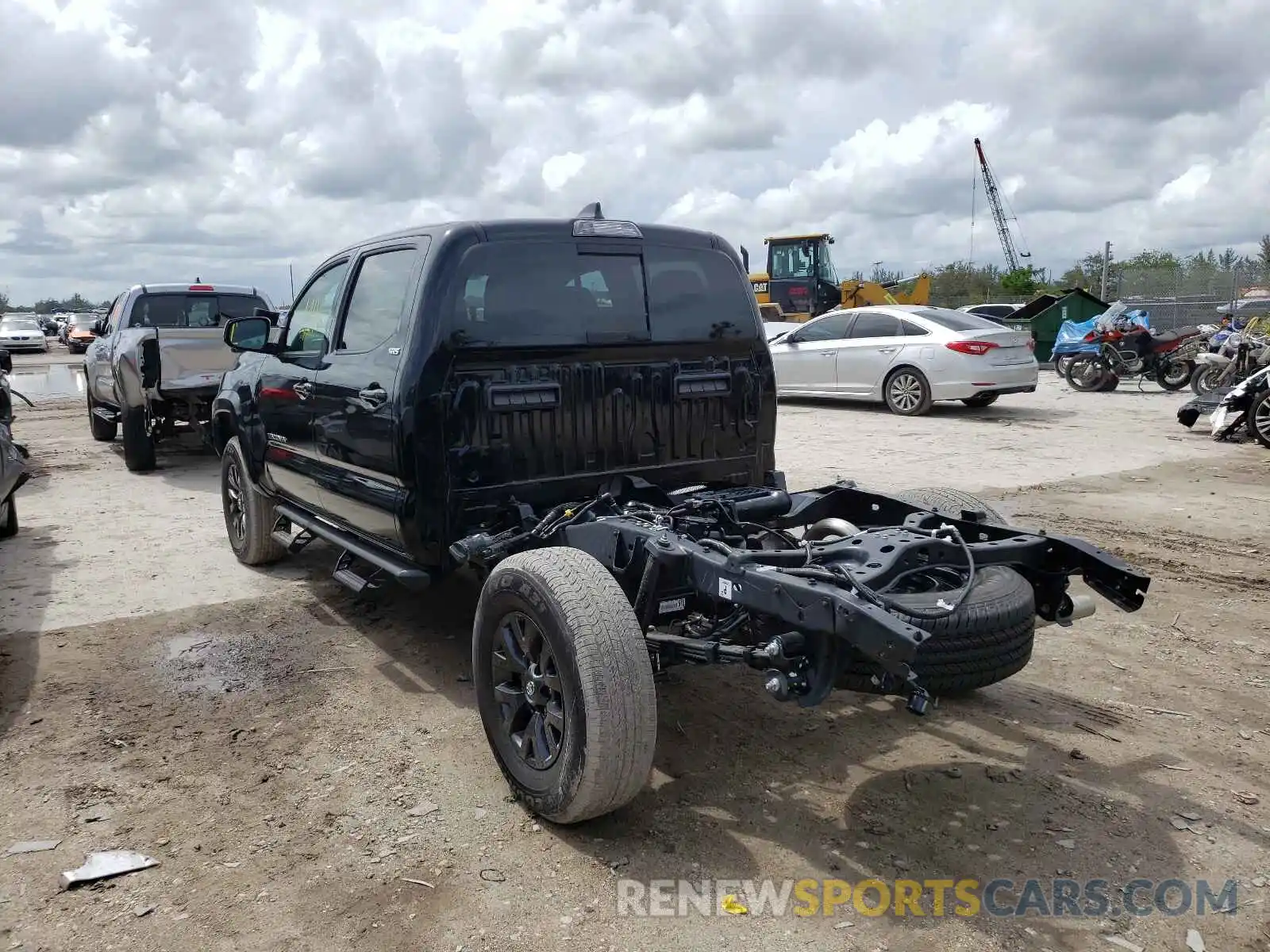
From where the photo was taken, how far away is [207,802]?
3.47 metres

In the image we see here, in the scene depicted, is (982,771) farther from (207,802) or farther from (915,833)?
(207,802)

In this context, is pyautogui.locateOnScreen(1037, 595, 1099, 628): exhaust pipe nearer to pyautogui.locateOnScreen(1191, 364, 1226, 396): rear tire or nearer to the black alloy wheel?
the black alloy wheel

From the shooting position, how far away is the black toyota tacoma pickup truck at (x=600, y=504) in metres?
2.95

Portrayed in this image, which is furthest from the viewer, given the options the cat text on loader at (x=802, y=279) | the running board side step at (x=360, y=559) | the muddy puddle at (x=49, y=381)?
the cat text on loader at (x=802, y=279)

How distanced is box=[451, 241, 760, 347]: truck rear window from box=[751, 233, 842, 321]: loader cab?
21.3 meters

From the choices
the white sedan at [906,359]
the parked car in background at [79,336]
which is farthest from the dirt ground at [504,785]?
the parked car in background at [79,336]

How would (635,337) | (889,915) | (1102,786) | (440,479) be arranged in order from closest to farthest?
(889,915) < (1102,786) < (440,479) < (635,337)

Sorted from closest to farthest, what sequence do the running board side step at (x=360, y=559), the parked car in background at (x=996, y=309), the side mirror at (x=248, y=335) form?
the running board side step at (x=360, y=559) < the side mirror at (x=248, y=335) < the parked car in background at (x=996, y=309)

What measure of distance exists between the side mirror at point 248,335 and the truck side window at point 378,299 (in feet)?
3.05

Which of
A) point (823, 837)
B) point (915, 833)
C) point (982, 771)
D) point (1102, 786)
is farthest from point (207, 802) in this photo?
point (1102, 786)

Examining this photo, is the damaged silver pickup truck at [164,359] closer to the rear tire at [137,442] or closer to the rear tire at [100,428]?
the rear tire at [137,442]

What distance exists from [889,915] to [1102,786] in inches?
46.9

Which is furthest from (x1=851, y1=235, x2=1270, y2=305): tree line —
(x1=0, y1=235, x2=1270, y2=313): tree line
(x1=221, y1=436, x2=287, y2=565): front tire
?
(x1=221, y1=436, x2=287, y2=565): front tire

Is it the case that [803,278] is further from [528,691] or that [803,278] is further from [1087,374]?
[528,691]
